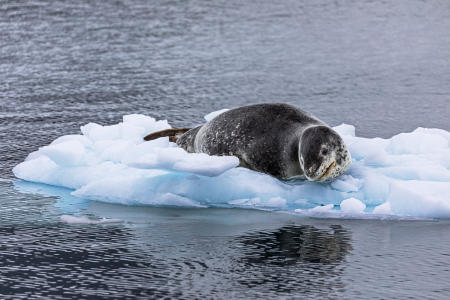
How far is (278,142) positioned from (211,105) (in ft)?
11.2

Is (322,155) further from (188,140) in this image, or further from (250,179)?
(188,140)

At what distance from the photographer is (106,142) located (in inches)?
305

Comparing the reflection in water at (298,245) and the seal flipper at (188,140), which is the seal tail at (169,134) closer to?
the seal flipper at (188,140)

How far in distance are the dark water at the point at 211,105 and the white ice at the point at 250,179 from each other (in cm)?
17

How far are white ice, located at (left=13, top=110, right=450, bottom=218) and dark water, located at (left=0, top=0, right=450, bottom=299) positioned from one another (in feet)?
0.55

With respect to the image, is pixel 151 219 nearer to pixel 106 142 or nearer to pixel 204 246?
pixel 204 246

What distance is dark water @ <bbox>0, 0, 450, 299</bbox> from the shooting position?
4.99 m

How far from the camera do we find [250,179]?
6617 millimetres

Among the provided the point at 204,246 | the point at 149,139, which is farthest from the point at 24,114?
the point at 204,246

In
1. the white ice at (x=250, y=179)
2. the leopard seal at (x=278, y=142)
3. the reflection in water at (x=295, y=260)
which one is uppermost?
the leopard seal at (x=278, y=142)

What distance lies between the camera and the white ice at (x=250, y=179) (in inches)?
245

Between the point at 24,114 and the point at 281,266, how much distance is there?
5.16 metres

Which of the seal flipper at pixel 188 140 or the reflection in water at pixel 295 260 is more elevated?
the seal flipper at pixel 188 140

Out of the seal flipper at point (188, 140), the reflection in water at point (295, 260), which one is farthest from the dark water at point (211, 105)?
the seal flipper at point (188, 140)
